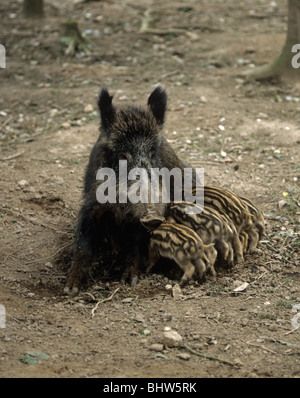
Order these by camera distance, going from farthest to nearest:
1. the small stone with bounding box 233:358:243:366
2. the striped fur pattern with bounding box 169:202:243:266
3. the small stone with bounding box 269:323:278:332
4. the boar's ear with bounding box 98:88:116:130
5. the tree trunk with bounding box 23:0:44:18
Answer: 1. the tree trunk with bounding box 23:0:44:18
2. the boar's ear with bounding box 98:88:116:130
3. the striped fur pattern with bounding box 169:202:243:266
4. the small stone with bounding box 269:323:278:332
5. the small stone with bounding box 233:358:243:366

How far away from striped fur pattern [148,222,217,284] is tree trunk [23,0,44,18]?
924 cm

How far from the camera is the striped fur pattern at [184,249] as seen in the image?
4.86 meters

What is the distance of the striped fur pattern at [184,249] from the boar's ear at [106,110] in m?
1.06

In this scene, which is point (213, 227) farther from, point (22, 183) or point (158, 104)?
point (22, 183)

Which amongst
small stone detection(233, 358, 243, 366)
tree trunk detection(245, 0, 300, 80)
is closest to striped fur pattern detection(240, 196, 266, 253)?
small stone detection(233, 358, 243, 366)

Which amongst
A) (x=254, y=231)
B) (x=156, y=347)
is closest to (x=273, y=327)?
(x=156, y=347)

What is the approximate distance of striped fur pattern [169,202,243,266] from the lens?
508 cm

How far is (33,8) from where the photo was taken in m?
12.9

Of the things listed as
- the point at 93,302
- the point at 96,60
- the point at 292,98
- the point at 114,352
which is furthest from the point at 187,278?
the point at 96,60

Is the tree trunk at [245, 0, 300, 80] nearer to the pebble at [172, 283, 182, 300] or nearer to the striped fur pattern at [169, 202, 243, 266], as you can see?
the striped fur pattern at [169, 202, 243, 266]

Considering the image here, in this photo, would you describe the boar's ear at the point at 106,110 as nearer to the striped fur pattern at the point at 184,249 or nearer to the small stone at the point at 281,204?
the striped fur pattern at the point at 184,249

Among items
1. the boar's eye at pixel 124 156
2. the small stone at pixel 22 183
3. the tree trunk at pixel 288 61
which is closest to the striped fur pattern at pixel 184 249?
the boar's eye at pixel 124 156

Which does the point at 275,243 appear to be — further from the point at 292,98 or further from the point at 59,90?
the point at 59,90

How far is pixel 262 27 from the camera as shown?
12.8 m
